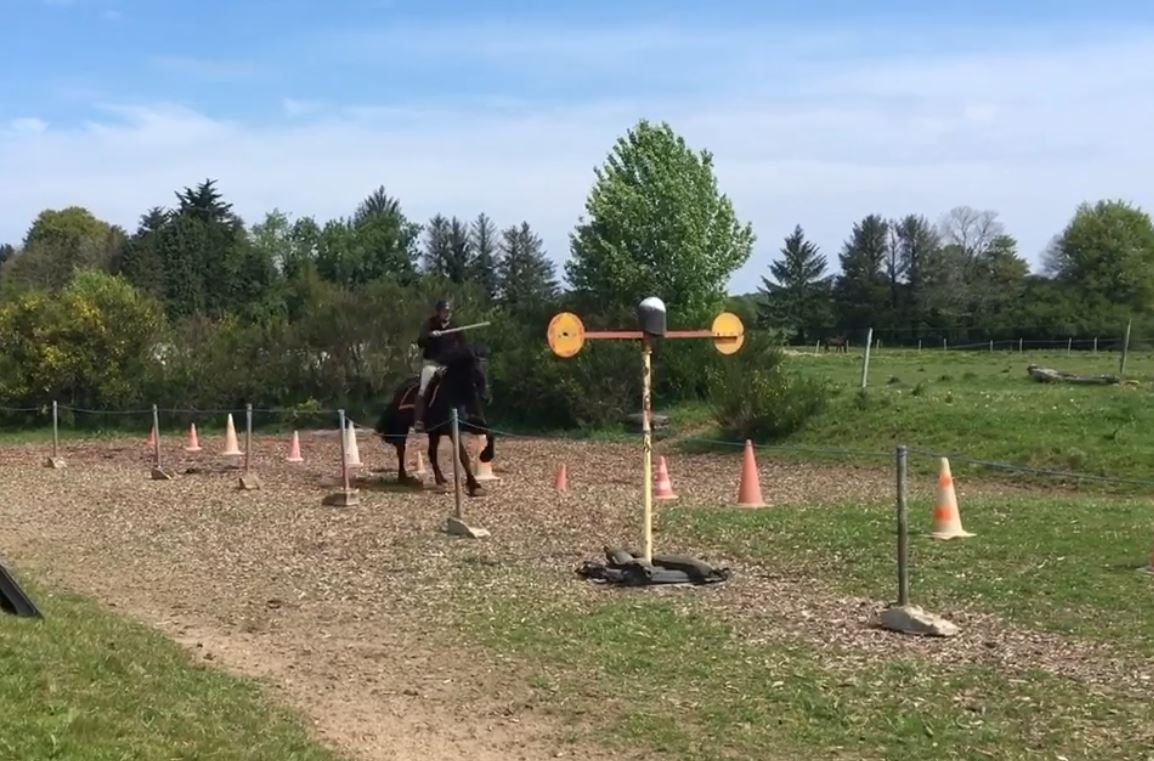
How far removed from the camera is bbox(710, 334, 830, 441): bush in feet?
76.4

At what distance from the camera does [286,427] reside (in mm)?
30062

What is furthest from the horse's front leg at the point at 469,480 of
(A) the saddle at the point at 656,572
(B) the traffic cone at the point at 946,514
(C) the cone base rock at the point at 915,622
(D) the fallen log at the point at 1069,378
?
(D) the fallen log at the point at 1069,378

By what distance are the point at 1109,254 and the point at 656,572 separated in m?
66.4

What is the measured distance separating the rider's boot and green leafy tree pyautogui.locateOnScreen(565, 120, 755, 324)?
2790cm

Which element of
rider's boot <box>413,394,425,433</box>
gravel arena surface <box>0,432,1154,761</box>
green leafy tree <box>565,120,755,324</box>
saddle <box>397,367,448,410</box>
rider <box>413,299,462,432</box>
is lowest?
gravel arena surface <box>0,432,1154,761</box>

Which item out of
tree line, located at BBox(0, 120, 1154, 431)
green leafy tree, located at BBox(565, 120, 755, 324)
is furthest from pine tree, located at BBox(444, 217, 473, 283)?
green leafy tree, located at BBox(565, 120, 755, 324)

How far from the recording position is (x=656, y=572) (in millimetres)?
10523

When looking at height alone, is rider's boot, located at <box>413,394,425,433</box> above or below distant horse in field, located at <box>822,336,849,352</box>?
below

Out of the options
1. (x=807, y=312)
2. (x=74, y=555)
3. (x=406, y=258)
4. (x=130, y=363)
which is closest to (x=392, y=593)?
(x=74, y=555)

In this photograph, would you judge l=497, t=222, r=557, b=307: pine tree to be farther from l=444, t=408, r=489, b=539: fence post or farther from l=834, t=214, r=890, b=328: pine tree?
l=444, t=408, r=489, b=539: fence post

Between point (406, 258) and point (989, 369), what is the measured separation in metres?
59.2

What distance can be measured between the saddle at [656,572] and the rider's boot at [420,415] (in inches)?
245

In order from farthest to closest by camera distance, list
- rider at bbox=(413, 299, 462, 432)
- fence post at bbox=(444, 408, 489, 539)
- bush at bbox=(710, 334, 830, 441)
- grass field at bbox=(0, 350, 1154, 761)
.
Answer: bush at bbox=(710, 334, 830, 441)
rider at bbox=(413, 299, 462, 432)
fence post at bbox=(444, 408, 489, 539)
grass field at bbox=(0, 350, 1154, 761)

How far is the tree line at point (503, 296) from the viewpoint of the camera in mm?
29688
